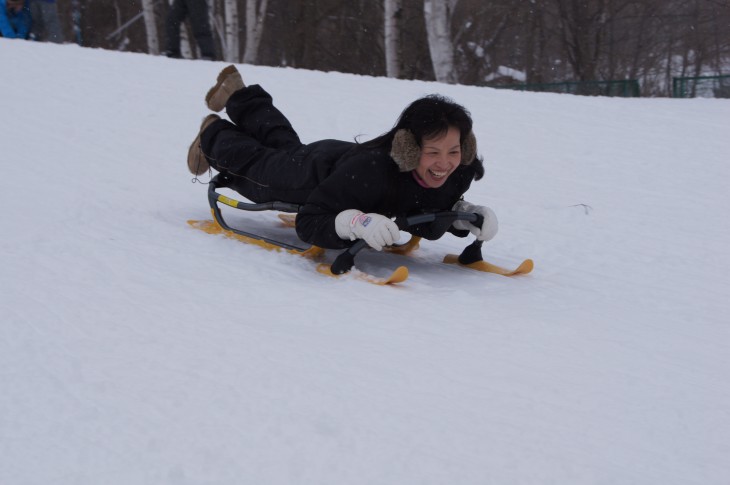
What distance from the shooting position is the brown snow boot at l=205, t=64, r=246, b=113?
3.73 meters

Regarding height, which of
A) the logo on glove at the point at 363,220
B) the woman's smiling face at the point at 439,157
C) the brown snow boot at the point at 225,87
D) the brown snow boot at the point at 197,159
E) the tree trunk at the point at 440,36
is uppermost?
the tree trunk at the point at 440,36

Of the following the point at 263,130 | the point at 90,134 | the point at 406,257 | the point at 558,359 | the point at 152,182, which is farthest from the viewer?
the point at 90,134

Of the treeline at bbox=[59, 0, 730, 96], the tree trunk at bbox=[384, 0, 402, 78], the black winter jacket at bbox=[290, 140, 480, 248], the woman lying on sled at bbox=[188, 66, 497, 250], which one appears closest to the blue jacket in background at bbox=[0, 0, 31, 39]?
the tree trunk at bbox=[384, 0, 402, 78]

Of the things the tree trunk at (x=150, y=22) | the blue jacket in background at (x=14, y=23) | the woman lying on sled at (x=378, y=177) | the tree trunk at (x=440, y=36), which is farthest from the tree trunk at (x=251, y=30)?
the woman lying on sled at (x=378, y=177)

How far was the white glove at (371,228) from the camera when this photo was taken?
2.69m

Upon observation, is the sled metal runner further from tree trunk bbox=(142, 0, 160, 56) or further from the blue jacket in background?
tree trunk bbox=(142, 0, 160, 56)

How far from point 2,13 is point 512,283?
8198 millimetres

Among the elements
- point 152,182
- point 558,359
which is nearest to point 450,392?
point 558,359

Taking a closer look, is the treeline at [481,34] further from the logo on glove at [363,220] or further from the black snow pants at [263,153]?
the logo on glove at [363,220]

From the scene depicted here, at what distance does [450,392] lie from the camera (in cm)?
179

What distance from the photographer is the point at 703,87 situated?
29.4 ft

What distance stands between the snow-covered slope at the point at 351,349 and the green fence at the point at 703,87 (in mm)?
4716

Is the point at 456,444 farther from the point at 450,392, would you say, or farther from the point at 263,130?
the point at 263,130

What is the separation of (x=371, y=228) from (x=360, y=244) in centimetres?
13
